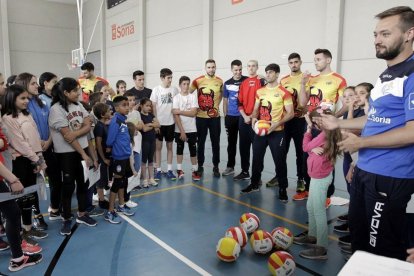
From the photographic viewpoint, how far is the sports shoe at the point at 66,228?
3739mm

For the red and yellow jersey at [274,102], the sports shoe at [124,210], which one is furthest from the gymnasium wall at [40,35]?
the red and yellow jersey at [274,102]

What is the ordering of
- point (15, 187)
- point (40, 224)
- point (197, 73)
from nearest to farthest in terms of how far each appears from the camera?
point (15, 187), point (40, 224), point (197, 73)

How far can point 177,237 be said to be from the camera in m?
3.68

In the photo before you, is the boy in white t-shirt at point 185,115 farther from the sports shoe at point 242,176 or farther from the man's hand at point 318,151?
the man's hand at point 318,151

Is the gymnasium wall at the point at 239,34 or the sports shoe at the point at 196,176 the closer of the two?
the sports shoe at the point at 196,176

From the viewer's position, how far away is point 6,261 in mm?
3152

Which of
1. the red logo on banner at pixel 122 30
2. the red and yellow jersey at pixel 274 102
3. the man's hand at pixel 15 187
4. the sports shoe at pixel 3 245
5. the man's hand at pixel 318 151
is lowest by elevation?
the sports shoe at pixel 3 245

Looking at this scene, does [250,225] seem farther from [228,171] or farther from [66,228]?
[228,171]

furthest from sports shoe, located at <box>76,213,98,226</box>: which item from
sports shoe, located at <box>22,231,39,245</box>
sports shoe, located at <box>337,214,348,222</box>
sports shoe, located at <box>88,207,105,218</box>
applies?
sports shoe, located at <box>337,214,348,222</box>

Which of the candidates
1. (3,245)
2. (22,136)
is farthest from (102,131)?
(3,245)

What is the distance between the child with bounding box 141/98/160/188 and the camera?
5.29 metres

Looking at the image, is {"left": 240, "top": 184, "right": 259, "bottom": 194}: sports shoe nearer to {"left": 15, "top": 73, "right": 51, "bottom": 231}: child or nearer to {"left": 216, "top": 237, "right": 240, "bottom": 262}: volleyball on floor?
{"left": 216, "top": 237, "right": 240, "bottom": 262}: volleyball on floor

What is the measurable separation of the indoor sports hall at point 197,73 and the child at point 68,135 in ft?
1.53

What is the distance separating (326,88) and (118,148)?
3062mm
